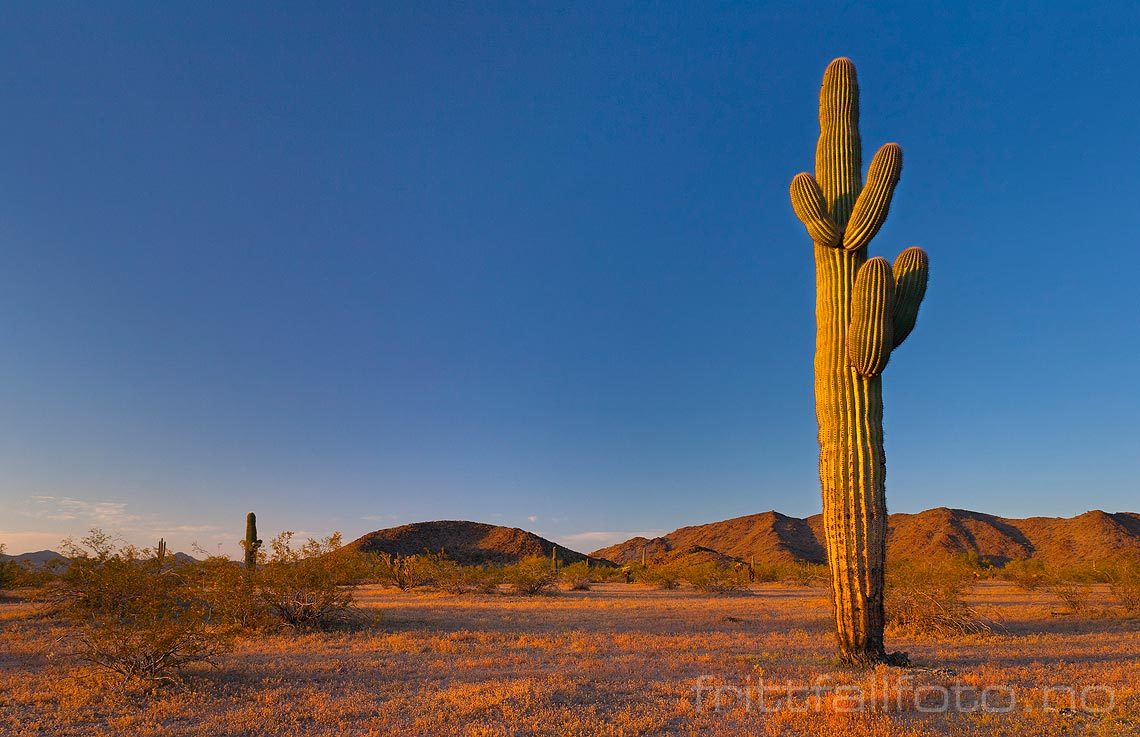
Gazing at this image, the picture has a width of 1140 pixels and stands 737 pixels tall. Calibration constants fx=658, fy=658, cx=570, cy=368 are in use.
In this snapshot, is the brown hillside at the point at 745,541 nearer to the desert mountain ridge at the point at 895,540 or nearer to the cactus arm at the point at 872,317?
the desert mountain ridge at the point at 895,540

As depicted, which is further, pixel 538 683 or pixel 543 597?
pixel 543 597

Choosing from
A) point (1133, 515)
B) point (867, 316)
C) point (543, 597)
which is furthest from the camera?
point (1133, 515)

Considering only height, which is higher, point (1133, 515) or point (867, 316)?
point (867, 316)

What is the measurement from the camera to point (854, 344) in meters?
9.38

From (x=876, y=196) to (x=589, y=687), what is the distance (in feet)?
26.1

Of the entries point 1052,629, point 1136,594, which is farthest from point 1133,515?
point 1052,629

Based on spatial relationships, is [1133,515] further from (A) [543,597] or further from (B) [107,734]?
(B) [107,734]

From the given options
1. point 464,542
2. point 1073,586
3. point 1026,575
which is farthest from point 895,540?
point 1073,586

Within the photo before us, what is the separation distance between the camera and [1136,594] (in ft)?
57.4

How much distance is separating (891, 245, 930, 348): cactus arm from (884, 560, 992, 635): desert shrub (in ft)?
23.1

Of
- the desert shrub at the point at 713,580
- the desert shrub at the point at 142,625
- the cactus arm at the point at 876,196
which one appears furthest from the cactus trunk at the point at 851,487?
the desert shrub at the point at 713,580

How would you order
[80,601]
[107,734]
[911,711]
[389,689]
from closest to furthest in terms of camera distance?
[107,734], [911,711], [389,689], [80,601]

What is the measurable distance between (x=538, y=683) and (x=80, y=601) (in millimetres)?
11521

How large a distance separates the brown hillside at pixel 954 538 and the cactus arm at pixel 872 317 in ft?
155
